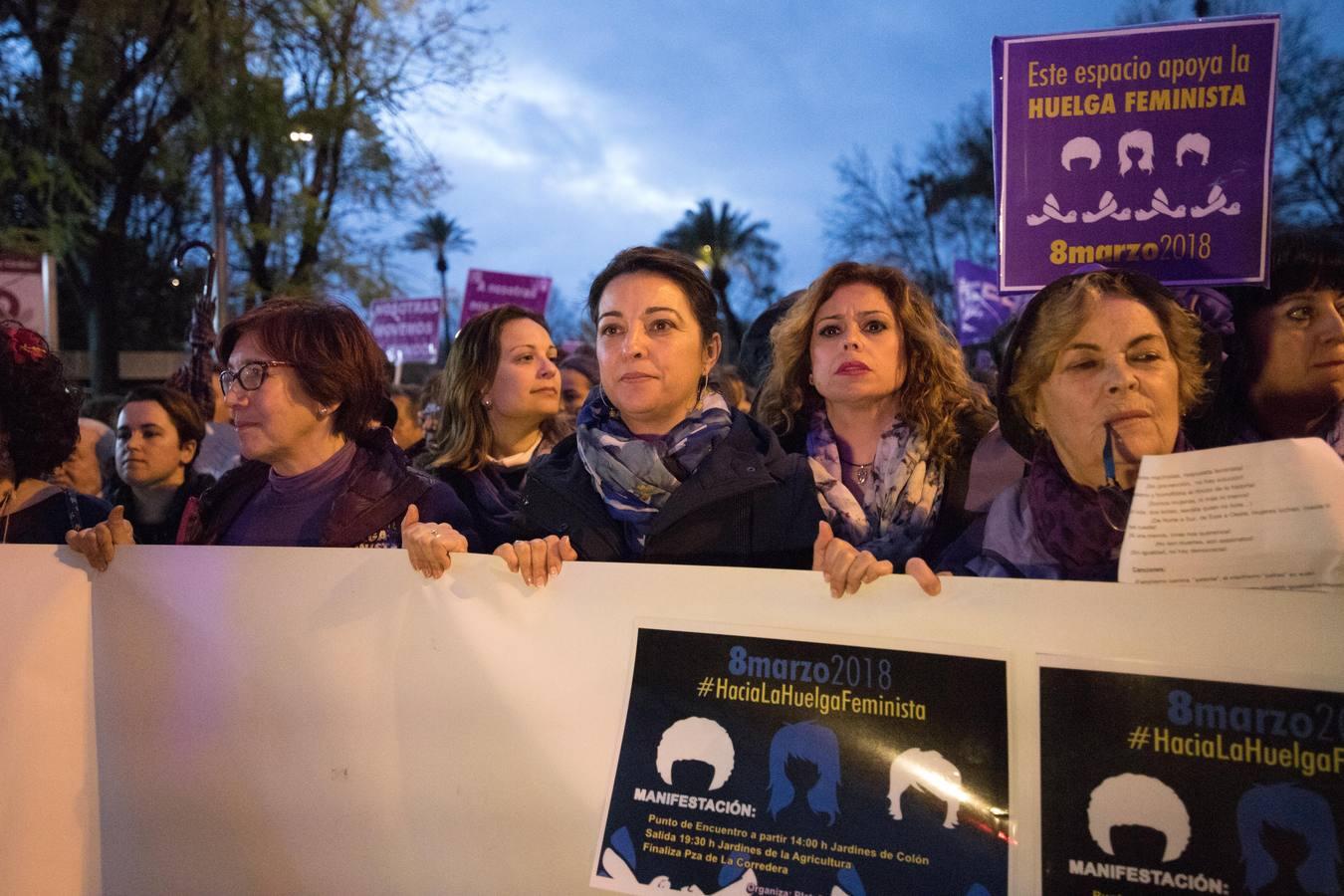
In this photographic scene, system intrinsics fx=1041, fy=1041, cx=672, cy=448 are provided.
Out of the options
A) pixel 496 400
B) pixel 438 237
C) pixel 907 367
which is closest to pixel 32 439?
pixel 496 400

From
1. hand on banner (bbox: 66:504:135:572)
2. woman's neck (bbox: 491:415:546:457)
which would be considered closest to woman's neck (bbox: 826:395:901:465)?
woman's neck (bbox: 491:415:546:457)

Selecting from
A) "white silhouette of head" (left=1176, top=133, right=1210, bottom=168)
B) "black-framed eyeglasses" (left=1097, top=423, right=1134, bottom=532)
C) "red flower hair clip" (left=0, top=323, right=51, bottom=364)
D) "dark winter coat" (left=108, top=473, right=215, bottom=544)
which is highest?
"white silhouette of head" (left=1176, top=133, right=1210, bottom=168)

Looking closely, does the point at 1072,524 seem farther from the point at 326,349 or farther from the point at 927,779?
the point at 326,349

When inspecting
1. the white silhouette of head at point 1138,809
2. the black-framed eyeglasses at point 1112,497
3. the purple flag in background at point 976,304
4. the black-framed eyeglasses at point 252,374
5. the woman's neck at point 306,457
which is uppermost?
the purple flag in background at point 976,304

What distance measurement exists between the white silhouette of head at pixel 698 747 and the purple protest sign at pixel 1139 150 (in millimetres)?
1572

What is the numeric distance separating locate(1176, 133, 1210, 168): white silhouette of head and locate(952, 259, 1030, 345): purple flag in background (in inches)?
310

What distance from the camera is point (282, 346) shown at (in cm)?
281

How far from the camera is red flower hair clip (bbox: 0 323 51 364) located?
296 cm

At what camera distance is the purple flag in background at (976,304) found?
10.5 meters

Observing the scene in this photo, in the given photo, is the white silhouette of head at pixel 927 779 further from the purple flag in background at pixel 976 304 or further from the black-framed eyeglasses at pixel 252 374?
the purple flag in background at pixel 976 304

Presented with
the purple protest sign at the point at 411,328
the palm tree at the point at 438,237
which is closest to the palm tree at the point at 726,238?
the palm tree at the point at 438,237

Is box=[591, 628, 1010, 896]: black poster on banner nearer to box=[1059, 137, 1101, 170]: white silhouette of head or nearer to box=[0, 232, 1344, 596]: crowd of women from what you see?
box=[0, 232, 1344, 596]: crowd of women

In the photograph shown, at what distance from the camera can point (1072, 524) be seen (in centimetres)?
221

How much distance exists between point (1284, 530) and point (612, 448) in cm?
150
